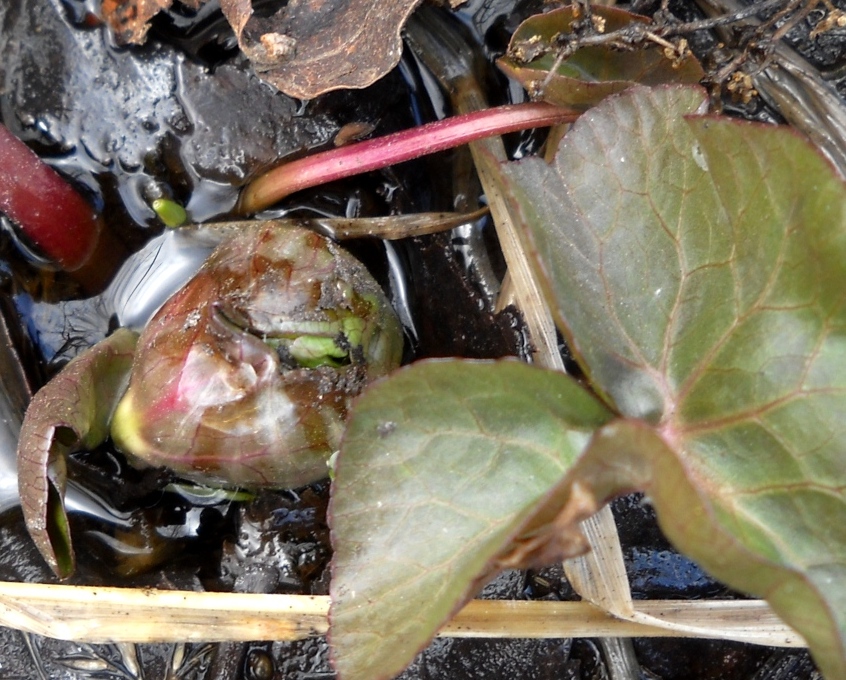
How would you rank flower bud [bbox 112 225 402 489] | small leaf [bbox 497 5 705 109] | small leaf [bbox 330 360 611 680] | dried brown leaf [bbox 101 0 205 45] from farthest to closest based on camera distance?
dried brown leaf [bbox 101 0 205 45] < small leaf [bbox 497 5 705 109] < flower bud [bbox 112 225 402 489] < small leaf [bbox 330 360 611 680]

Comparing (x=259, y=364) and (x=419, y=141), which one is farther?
(x=419, y=141)

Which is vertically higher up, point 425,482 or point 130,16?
point 130,16

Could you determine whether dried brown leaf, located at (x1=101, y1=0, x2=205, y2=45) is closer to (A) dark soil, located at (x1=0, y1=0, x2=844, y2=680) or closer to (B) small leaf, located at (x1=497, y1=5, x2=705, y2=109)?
(A) dark soil, located at (x1=0, y1=0, x2=844, y2=680)

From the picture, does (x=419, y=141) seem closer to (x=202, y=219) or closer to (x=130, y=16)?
(x=202, y=219)

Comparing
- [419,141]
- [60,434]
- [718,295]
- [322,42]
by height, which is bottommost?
[60,434]

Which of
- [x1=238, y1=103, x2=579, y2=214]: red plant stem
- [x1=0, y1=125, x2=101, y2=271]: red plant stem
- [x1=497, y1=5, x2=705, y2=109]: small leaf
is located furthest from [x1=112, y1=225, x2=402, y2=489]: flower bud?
[x1=497, y1=5, x2=705, y2=109]: small leaf

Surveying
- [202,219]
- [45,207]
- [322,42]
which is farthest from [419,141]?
[45,207]
